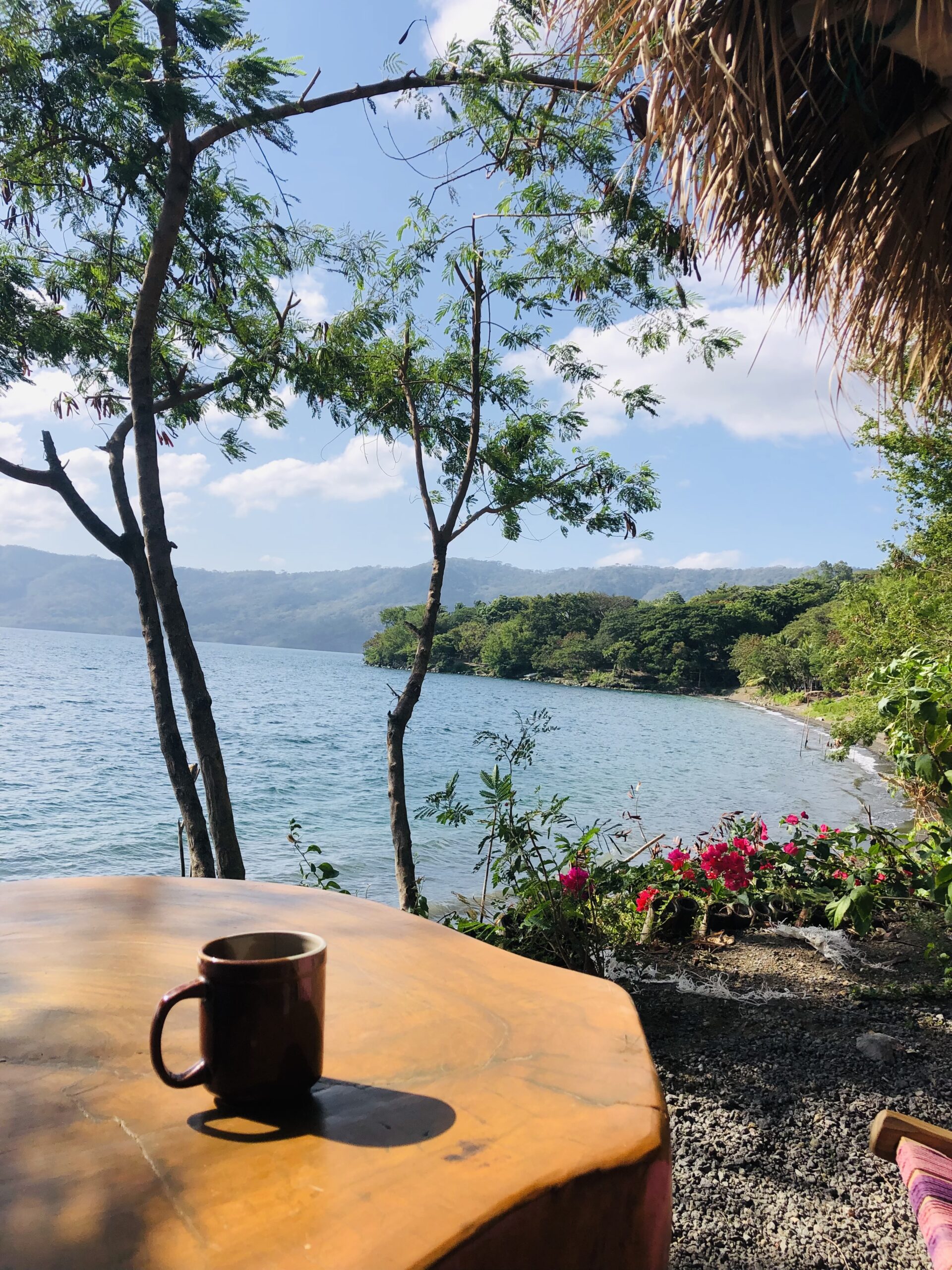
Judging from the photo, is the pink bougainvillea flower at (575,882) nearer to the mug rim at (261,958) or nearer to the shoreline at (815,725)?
the shoreline at (815,725)

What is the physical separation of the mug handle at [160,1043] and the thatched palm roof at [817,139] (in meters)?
1.61

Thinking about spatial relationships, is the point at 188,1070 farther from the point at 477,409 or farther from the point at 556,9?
the point at 477,409

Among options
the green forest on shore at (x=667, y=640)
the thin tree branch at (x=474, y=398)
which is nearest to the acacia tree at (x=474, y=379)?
the thin tree branch at (x=474, y=398)

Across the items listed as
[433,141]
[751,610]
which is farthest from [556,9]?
[751,610]

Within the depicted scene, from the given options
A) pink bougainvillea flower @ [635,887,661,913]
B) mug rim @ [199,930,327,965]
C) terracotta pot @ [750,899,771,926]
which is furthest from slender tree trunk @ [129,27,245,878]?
mug rim @ [199,930,327,965]

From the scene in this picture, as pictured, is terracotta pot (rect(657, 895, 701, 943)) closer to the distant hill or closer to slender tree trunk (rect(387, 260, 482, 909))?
slender tree trunk (rect(387, 260, 482, 909))

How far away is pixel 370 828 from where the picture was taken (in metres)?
12.4

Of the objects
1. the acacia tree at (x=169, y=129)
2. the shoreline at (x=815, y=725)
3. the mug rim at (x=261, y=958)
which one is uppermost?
the acacia tree at (x=169, y=129)

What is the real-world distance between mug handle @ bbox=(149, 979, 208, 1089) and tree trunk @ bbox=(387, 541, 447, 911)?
13.2 feet

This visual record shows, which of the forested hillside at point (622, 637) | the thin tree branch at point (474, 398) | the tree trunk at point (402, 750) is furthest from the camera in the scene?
the forested hillside at point (622, 637)

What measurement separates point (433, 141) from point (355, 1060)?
4.71 metres

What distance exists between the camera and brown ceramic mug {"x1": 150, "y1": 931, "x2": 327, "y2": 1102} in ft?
2.08

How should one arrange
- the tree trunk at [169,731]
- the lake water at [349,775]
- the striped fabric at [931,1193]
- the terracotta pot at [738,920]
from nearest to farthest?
the striped fabric at [931,1193]
the terracotta pot at [738,920]
the tree trunk at [169,731]
the lake water at [349,775]

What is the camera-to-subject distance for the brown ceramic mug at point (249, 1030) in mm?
634
